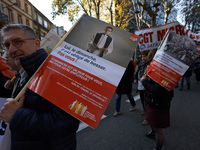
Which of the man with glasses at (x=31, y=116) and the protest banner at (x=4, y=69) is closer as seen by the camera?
the man with glasses at (x=31, y=116)

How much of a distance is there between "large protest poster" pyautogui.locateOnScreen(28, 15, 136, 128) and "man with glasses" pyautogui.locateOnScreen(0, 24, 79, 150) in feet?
0.49

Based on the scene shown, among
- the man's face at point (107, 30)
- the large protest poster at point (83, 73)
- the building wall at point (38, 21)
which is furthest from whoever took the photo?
the building wall at point (38, 21)

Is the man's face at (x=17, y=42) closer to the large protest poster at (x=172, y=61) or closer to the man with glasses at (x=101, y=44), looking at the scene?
the man with glasses at (x=101, y=44)

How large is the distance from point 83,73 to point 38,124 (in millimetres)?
480

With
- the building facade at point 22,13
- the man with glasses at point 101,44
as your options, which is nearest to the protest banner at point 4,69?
the man with glasses at point 101,44

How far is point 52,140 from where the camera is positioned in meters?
1.01

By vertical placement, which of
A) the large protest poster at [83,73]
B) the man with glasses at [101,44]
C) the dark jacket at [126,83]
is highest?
the man with glasses at [101,44]

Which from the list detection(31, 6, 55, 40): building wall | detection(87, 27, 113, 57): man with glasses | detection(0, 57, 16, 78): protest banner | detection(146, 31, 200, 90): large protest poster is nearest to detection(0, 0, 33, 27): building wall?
detection(31, 6, 55, 40): building wall

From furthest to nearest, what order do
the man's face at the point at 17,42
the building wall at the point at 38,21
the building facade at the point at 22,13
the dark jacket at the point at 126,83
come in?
the building wall at the point at 38,21, the building facade at the point at 22,13, the dark jacket at the point at 126,83, the man's face at the point at 17,42

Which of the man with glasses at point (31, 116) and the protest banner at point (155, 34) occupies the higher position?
the protest banner at point (155, 34)

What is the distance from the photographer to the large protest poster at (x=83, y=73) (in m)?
0.86

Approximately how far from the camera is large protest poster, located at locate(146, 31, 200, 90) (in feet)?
5.98

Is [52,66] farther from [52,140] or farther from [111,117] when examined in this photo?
[111,117]

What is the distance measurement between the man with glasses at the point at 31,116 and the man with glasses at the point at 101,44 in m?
0.46
